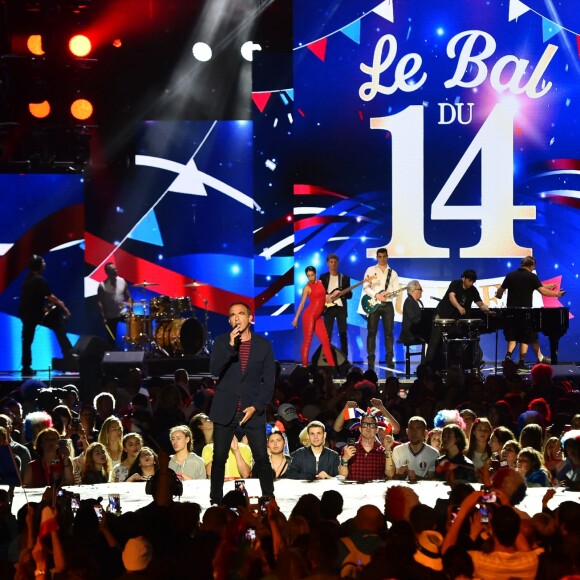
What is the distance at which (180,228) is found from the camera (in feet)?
62.6

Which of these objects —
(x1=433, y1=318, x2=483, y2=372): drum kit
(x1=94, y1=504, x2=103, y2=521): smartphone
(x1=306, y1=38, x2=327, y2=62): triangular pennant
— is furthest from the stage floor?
(x1=306, y1=38, x2=327, y2=62): triangular pennant

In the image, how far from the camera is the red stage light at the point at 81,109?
977 cm

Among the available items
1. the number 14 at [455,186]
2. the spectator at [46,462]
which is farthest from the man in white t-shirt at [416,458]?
the number 14 at [455,186]

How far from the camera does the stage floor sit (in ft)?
26.3

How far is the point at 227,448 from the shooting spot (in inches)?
316

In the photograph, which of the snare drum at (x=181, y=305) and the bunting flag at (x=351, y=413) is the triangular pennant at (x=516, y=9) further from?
the bunting flag at (x=351, y=413)

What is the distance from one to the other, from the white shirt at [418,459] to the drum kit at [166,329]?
26.2ft

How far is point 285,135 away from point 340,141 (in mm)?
890

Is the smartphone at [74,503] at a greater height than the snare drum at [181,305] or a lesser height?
lesser

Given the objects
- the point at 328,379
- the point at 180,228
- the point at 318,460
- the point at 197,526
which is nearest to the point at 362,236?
the point at 180,228

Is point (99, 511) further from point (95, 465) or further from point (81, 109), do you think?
point (81, 109)

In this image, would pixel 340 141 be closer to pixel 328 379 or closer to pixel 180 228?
pixel 180 228

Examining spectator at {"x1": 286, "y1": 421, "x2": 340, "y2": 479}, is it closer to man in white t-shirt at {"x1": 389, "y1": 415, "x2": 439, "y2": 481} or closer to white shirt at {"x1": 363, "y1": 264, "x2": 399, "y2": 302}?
man in white t-shirt at {"x1": 389, "y1": 415, "x2": 439, "y2": 481}

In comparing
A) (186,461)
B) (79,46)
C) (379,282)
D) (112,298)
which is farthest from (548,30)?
(186,461)
